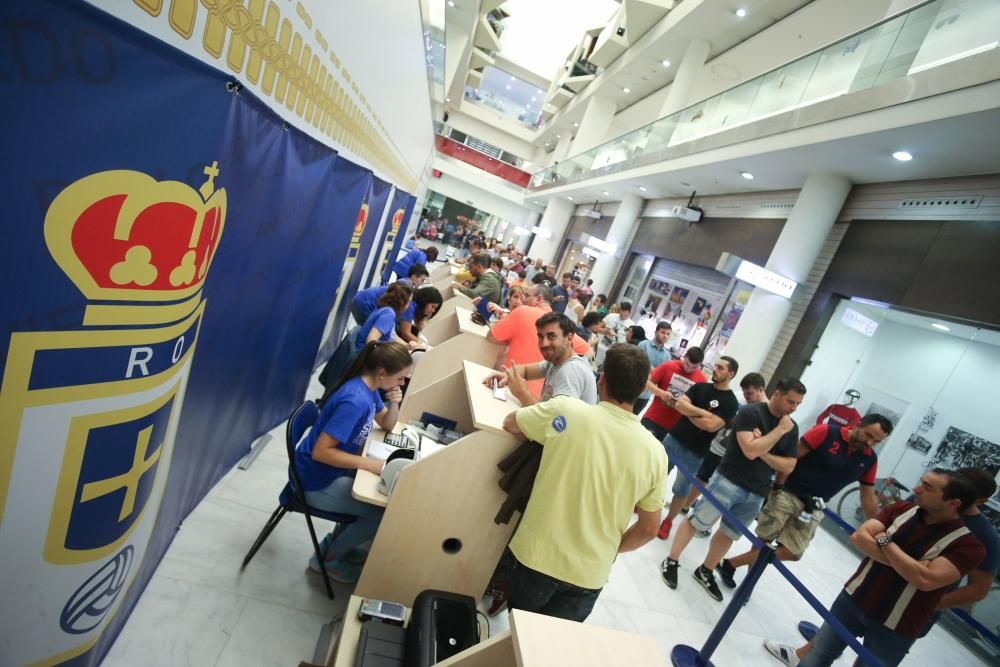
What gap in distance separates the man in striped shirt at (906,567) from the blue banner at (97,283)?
11.7 feet

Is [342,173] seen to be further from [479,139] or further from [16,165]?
[479,139]

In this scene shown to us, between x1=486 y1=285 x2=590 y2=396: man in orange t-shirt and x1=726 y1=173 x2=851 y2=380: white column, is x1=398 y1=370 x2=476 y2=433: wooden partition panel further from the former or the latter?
x1=726 y1=173 x2=851 y2=380: white column

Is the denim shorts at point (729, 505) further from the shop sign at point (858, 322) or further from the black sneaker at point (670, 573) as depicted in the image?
the shop sign at point (858, 322)

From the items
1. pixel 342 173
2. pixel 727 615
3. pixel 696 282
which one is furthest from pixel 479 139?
pixel 727 615

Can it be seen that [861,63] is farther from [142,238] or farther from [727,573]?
[142,238]

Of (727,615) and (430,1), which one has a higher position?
(430,1)

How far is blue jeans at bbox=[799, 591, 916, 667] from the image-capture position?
8.69 ft

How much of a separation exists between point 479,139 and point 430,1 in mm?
25713

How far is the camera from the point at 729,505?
12.1 feet

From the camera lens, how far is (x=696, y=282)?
31.9 feet

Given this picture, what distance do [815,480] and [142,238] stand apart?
4.32m

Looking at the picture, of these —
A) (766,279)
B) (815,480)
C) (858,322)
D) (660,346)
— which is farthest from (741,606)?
(858,322)

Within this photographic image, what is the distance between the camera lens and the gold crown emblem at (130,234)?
41.0 inches

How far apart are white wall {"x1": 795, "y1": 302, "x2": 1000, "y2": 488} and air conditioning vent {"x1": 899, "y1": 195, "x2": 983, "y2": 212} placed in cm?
131
